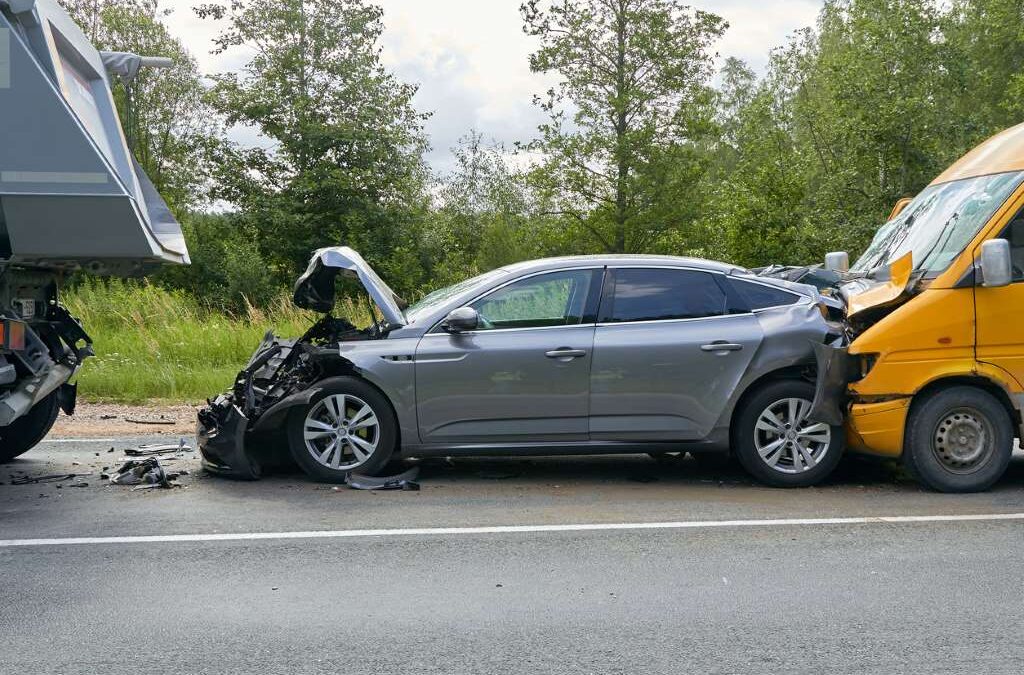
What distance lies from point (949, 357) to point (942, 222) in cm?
118

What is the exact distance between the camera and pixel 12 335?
24.7ft

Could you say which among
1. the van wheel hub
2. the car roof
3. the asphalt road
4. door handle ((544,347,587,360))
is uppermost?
the car roof

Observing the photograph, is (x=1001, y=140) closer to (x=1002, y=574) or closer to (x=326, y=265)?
(x=1002, y=574)

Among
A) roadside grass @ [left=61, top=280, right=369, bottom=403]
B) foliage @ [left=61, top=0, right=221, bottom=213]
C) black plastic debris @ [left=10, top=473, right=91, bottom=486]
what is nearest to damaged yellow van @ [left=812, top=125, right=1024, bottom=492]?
roadside grass @ [left=61, top=280, right=369, bottom=403]

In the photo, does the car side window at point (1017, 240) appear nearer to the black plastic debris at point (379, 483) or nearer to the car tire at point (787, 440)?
the car tire at point (787, 440)

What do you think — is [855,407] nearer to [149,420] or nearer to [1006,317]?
[1006,317]

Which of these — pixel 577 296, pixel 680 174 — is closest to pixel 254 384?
pixel 577 296

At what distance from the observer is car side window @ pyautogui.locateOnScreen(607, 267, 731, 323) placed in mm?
7875

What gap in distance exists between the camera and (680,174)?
28062 mm

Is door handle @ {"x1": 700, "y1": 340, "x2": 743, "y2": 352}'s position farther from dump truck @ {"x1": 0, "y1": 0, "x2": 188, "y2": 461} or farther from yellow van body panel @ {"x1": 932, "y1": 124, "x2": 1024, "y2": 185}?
dump truck @ {"x1": 0, "y1": 0, "x2": 188, "y2": 461}

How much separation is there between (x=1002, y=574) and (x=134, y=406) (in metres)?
10.1

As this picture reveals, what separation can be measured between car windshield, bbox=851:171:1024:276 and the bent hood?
12.7 feet

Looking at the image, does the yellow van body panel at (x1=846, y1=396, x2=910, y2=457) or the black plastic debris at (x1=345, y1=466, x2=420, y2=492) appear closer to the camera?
the yellow van body panel at (x1=846, y1=396, x2=910, y2=457)

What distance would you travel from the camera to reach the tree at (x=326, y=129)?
33719mm
